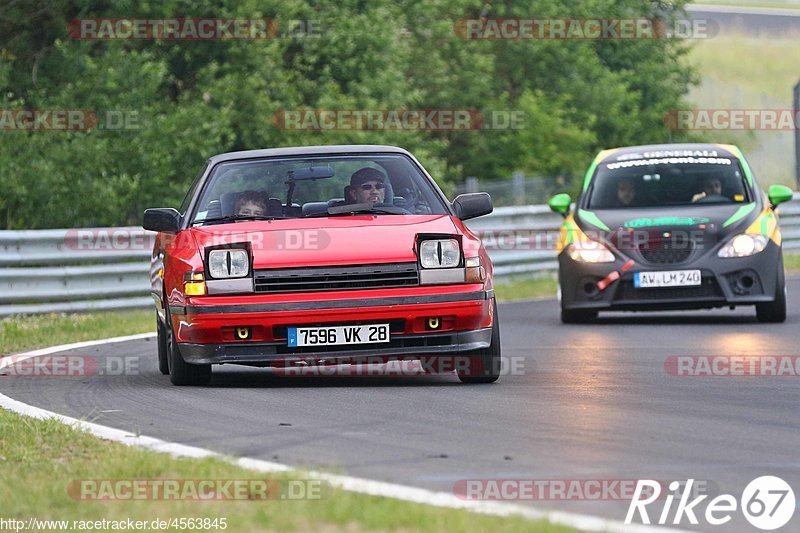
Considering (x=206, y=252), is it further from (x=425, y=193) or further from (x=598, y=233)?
(x=598, y=233)

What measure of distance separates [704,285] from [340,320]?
602 cm

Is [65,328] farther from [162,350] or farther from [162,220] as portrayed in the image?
[162,220]

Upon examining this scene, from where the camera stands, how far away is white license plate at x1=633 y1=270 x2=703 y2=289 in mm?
15469

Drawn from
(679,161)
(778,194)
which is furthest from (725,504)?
(679,161)

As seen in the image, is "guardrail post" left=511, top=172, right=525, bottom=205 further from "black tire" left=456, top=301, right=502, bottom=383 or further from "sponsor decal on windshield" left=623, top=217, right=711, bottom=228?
"black tire" left=456, top=301, right=502, bottom=383

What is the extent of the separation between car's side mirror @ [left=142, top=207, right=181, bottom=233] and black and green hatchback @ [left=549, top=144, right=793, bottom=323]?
543cm

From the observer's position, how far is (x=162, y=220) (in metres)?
11.4

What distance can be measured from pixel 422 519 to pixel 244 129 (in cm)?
2583

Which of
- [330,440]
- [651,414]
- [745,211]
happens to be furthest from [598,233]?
[330,440]

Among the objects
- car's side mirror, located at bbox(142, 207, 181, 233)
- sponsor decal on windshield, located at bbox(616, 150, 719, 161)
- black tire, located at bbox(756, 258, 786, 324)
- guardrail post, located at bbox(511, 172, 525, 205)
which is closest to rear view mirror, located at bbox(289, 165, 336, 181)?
car's side mirror, located at bbox(142, 207, 181, 233)

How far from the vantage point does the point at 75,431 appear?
8359 millimetres

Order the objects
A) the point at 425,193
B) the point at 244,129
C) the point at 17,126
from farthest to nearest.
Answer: the point at 244,129 → the point at 17,126 → the point at 425,193

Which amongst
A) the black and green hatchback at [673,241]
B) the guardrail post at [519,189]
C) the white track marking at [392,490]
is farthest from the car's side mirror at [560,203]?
the guardrail post at [519,189]

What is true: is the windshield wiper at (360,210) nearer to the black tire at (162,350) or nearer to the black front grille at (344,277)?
the black front grille at (344,277)
